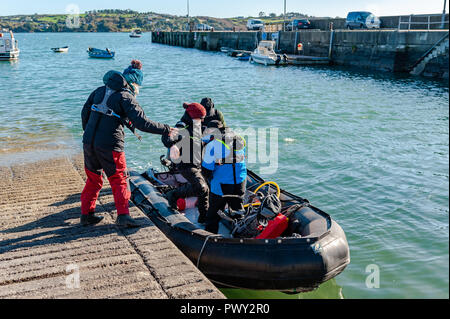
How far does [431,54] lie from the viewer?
2761 cm

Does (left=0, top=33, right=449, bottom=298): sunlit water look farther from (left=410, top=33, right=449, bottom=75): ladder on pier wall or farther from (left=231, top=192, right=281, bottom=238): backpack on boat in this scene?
(left=410, top=33, right=449, bottom=75): ladder on pier wall

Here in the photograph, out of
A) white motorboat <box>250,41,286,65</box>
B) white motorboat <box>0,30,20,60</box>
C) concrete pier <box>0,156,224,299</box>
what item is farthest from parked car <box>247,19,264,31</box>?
concrete pier <box>0,156,224,299</box>

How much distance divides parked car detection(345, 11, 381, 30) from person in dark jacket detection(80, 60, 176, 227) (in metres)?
41.5

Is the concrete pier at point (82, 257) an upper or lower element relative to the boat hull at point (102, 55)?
lower

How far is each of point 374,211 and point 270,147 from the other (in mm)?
5406

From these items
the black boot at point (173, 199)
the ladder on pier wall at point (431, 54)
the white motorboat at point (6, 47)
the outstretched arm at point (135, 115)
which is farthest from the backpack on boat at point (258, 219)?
the white motorboat at point (6, 47)

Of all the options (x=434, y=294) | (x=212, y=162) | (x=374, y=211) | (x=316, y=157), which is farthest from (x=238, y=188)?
(x=316, y=157)

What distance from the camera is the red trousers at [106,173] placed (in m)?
4.97

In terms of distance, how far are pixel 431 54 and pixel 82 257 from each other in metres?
28.8

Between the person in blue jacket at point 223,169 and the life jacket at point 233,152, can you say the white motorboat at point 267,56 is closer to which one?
the person in blue jacket at point 223,169

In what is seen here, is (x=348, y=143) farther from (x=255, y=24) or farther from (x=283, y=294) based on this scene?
(x=255, y=24)

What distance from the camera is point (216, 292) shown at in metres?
3.80

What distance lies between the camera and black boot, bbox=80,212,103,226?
17.2ft

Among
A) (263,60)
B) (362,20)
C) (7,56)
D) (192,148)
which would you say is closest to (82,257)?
(192,148)
